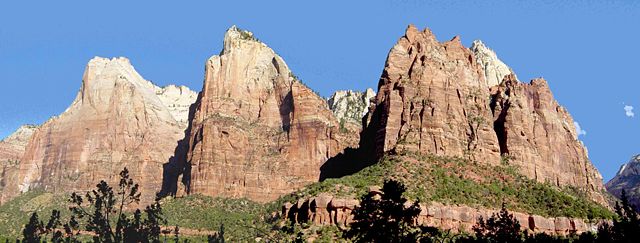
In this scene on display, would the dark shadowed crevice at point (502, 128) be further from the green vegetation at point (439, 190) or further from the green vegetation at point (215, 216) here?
the green vegetation at point (215, 216)

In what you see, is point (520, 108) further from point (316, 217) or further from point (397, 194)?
point (397, 194)

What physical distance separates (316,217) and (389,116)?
1553 inches

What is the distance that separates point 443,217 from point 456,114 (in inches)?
1566

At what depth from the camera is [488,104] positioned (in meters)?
184

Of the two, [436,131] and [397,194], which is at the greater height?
[436,131]

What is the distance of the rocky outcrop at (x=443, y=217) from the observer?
441 feet

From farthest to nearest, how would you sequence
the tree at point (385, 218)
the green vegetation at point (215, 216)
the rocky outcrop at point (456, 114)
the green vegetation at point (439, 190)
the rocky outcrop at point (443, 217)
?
Answer: the green vegetation at point (215, 216) < the rocky outcrop at point (456, 114) < the green vegetation at point (439, 190) < the rocky outcrop at point (443, 217) < the tree at point (385, 218)

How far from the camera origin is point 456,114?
6737 inches

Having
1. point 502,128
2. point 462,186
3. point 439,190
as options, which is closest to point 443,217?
point 439,190

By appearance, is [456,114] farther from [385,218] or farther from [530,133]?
[385,218]

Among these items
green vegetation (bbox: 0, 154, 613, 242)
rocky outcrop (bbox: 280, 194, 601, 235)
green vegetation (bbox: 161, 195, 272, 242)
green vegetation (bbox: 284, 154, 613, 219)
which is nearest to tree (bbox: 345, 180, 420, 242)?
green vegetation (bbox: 0, 154, 613, 242)

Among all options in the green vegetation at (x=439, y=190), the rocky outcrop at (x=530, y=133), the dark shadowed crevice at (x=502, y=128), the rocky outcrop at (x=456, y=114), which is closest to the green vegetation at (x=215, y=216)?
the green vegetation at (x=439, y=190)

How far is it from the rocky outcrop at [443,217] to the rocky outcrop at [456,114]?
2538 centimetres

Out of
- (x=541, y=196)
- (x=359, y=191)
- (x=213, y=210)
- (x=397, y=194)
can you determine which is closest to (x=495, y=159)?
(x=541, y=196)
